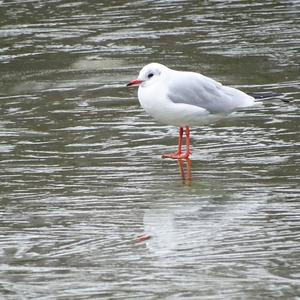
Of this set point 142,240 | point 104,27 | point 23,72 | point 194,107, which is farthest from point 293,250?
point 104,27

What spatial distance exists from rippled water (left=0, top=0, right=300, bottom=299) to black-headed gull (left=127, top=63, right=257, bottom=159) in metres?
0.28

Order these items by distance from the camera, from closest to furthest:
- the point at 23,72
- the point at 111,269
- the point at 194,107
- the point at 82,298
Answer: the point at 82,298 < the point at 111,269 < the point at 194,107 < the point at 23,72

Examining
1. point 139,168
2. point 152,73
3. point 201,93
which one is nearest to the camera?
point 139,168

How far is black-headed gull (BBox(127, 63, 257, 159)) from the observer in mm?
9320

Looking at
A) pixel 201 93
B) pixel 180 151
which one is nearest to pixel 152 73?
pixel 201 93

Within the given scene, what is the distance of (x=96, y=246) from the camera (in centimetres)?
710

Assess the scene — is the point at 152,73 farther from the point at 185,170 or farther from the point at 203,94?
the point at 185,170

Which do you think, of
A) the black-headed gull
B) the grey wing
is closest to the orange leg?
the black-headed gull

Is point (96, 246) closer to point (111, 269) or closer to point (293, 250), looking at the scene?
point (111, 269)

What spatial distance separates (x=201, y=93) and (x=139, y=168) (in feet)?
3.12

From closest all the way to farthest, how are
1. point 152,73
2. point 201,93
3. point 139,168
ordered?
1. point 139,168
2. point 152,73
3. point 201,93

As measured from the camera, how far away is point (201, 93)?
31.2 ft

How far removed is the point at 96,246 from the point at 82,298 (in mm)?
996

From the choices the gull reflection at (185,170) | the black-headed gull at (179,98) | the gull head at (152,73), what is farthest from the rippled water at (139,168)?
the gull head at (152,73)
